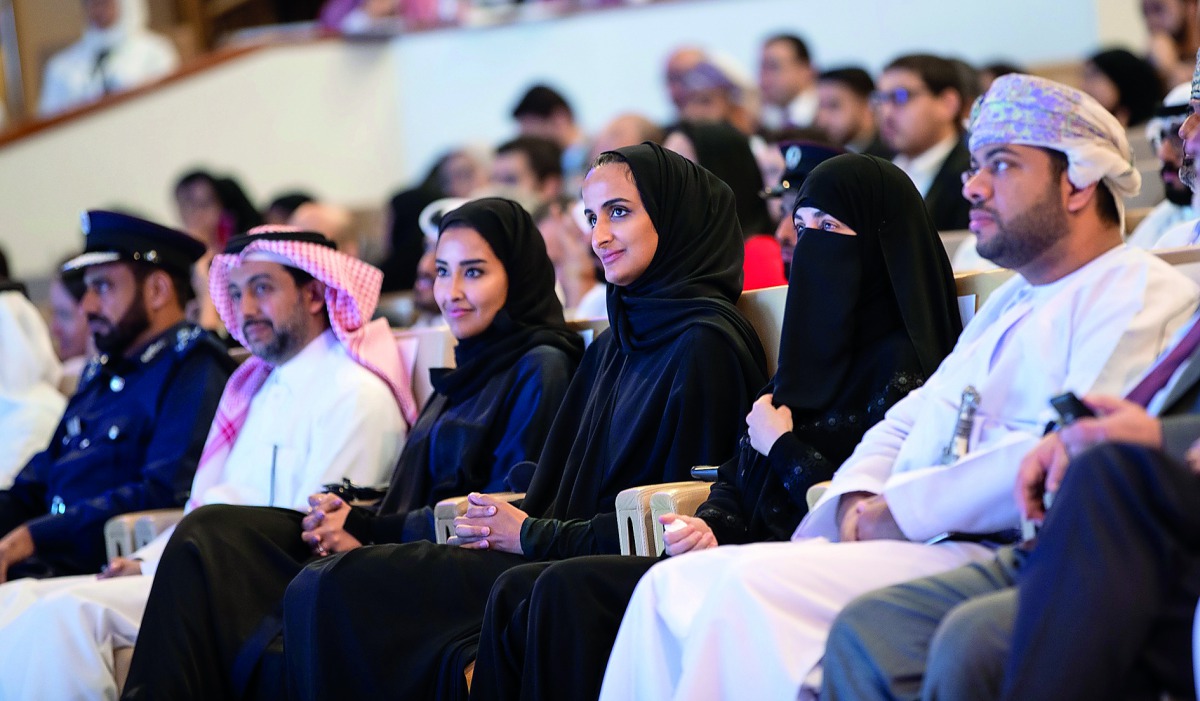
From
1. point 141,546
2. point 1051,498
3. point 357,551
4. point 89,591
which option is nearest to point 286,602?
point 357,551

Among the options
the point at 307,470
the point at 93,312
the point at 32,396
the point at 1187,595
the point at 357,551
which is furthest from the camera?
the point at 32,396

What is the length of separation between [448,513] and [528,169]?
3.38 metres

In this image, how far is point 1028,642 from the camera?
192 centimetres

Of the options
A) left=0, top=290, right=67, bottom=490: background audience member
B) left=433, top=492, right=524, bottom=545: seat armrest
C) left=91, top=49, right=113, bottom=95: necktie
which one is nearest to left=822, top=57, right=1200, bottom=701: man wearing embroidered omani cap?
left=433, top=492, right=524, bottom=545: seat armrest

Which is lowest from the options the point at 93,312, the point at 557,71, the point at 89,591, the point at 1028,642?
the point at 89,591

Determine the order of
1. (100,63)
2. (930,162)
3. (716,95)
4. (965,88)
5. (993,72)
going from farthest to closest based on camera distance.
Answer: (100,63) → (716,95) → (993,72) → (965,88) → (930,162)

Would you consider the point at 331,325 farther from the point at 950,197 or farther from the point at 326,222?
the point at 950,197

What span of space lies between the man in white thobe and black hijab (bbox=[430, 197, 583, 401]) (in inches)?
10.5

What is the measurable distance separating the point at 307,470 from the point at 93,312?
107 centimetres

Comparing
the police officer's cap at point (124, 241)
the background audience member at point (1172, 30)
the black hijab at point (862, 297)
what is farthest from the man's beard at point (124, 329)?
the background audience member at point (1172, 30)

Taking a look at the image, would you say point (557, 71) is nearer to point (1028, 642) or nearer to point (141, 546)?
point (141, 546)

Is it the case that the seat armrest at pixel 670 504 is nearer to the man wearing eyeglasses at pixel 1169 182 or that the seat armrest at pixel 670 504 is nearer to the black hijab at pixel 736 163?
the man wearing eyeglasses at pixel 1169 182

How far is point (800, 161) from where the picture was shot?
379 centimetres

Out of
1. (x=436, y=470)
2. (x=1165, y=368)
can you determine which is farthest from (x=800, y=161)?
(x=1165, y=368)
